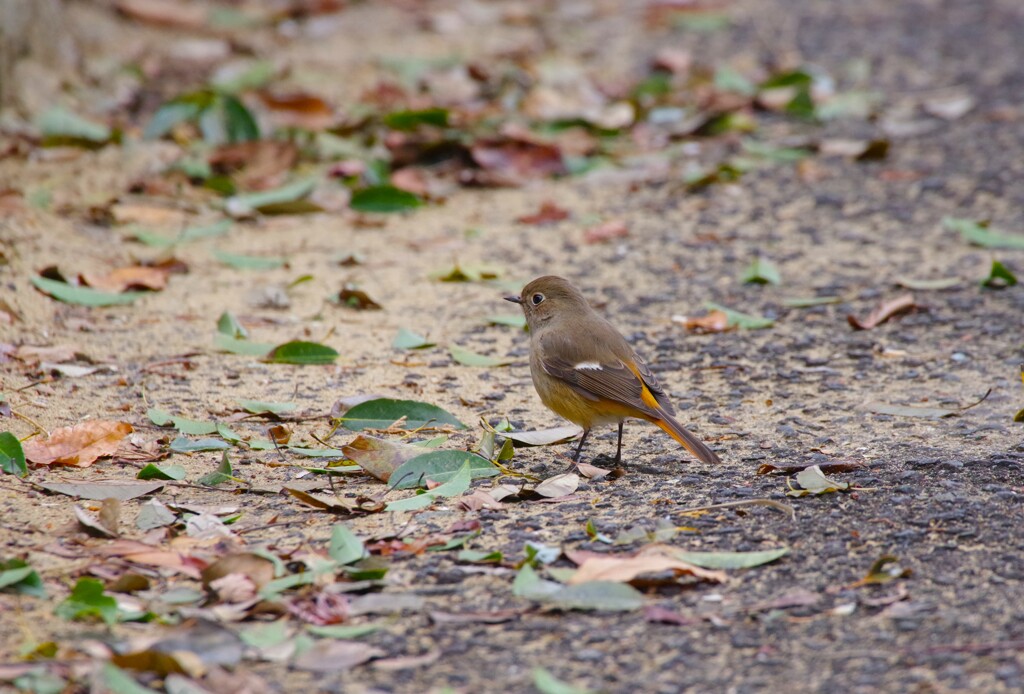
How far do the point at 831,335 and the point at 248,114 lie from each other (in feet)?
15.2

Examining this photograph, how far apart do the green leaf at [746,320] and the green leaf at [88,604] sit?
370cm

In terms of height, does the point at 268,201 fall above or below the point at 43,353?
above

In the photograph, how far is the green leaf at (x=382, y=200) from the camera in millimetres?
7941

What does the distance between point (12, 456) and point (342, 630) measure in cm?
166

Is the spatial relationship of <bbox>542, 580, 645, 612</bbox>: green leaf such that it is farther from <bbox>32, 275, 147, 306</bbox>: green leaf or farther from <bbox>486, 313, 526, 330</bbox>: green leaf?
<bbox>32, 275, 147, 306</bbox>: green leaf

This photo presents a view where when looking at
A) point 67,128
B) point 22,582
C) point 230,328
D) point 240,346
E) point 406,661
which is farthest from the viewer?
point 67,128

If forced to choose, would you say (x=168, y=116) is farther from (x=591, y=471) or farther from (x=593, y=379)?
(x=591, y=471)

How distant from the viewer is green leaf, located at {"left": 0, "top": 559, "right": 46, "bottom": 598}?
3.55 m

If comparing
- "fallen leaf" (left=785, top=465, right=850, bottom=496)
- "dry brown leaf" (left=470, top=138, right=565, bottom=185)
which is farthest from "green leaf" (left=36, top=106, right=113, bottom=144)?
"fallen leaf" (left=785, top=465, right=850, bottom=496)

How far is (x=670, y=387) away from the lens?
5.68 meters

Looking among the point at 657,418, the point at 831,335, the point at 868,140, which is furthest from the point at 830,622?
the point at 868,140

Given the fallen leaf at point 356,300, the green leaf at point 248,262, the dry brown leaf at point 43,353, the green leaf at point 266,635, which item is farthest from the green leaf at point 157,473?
the green leaf at point 248,262

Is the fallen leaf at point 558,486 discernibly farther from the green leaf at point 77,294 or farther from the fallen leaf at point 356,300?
the green leaf at point 77,294

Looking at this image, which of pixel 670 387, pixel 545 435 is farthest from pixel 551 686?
→ pixel 670 387
